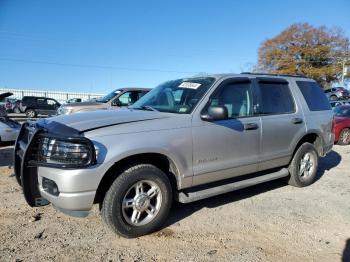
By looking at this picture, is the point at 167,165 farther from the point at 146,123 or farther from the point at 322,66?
the point at 322,66

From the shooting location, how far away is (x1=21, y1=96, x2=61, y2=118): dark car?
90.6 feet

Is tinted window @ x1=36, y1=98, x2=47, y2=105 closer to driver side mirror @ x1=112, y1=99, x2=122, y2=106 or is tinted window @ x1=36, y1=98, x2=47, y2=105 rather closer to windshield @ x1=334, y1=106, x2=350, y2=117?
driver side mirror @ x1=112, y1=99, x2=122, y2=106

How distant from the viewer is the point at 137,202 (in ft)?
12.4

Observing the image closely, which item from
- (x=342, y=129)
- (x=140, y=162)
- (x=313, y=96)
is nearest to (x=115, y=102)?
(x=313, y=96)

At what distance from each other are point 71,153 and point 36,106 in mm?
26881

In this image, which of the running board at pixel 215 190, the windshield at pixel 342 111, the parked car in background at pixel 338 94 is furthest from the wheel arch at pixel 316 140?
the parked car in background at pixel 338 94

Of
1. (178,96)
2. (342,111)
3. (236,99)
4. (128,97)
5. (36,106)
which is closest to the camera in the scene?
(178,96)

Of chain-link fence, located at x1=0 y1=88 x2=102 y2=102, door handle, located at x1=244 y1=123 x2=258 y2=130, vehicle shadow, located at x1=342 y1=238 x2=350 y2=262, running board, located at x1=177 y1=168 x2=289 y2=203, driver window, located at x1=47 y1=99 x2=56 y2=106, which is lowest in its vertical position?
vehicle shadow, located at x1=342 y1=238 x2=350 y2=262

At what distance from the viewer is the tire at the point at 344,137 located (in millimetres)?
11570

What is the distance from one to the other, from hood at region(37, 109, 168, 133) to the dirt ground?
1.29m

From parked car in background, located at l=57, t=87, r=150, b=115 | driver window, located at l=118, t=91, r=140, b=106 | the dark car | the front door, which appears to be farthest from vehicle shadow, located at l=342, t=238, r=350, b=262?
the dark car

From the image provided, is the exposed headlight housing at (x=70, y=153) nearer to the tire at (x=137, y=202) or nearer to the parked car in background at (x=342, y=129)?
the tire at (x=137, y=202)

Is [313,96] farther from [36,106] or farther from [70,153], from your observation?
[36,106]

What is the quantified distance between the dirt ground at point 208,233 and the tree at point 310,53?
160ft
